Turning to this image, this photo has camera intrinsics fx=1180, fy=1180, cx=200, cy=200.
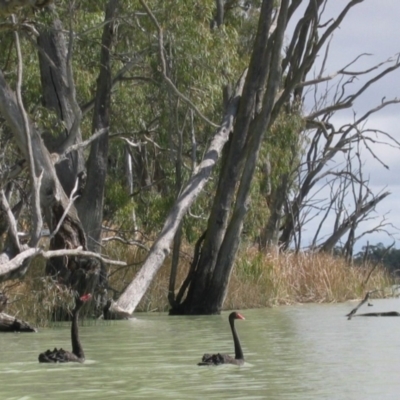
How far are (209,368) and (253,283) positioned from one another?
12769mm

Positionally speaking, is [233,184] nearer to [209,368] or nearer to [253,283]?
[253,283]

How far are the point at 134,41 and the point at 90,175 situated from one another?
3.00 metres

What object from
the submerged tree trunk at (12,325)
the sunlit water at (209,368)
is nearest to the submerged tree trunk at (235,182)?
the sunlit water at (209,368)

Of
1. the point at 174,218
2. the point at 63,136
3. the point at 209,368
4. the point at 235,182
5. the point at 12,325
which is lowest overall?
the point at 209,368

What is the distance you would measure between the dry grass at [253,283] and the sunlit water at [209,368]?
2.17 ft

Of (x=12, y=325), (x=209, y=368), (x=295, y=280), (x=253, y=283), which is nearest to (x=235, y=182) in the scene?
(x=253, y=283)

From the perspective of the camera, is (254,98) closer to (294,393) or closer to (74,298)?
(74,298)

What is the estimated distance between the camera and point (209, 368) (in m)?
12.5

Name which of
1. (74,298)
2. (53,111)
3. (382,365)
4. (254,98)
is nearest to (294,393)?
(382,365)

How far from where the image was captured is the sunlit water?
10820 millimetres

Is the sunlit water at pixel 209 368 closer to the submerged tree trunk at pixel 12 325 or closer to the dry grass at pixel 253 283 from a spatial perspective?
A: the submerged tree trunk at pixel 12 325

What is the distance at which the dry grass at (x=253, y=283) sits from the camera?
1862 cm

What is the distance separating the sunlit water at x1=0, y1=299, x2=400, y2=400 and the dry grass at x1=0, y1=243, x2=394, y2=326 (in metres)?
0.66

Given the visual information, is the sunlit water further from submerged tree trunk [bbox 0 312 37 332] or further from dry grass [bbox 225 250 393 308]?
dry grass [bbox 225 250 393 308]
